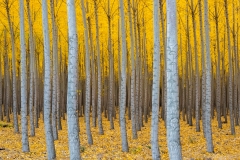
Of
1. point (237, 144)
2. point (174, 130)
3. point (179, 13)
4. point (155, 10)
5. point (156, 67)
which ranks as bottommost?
point (237, 144)

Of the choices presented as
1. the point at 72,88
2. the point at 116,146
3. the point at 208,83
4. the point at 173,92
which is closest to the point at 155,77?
the point at 72,88

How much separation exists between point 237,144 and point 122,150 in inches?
174

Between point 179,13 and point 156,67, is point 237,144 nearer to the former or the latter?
point 156,67

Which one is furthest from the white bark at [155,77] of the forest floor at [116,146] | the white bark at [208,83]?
the white bark at [208,83]

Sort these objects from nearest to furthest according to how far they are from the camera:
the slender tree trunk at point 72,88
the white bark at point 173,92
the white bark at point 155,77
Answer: the white bark at point 173,92 < the slender tree trunk at point 72,88 < the white bark at point 155,77

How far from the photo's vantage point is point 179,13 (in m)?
16.0

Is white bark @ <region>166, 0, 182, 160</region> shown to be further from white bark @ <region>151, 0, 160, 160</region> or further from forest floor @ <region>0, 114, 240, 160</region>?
forest floor @ <region>0, 114, 240, 160</region>

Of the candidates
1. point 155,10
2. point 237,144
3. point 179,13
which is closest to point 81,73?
point 179,13

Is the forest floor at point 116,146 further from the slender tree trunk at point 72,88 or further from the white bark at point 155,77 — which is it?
the slender tree trunk at point 72,88

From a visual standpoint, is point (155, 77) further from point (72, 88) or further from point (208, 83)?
point (208, 83)

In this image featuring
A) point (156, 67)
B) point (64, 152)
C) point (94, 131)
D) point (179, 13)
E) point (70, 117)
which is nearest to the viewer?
point (70, 117)

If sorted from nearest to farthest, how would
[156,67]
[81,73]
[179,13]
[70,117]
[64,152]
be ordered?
[70,117] < [156,67] < [64,152] < [179,13] < [81,73]

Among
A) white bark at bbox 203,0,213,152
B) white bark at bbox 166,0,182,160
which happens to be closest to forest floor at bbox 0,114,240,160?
white bark at bbox 203,0,213,152

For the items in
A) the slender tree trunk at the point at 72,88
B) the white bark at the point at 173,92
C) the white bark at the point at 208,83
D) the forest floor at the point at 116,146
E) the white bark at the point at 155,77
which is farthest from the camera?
the white bark at the point at 208,83
